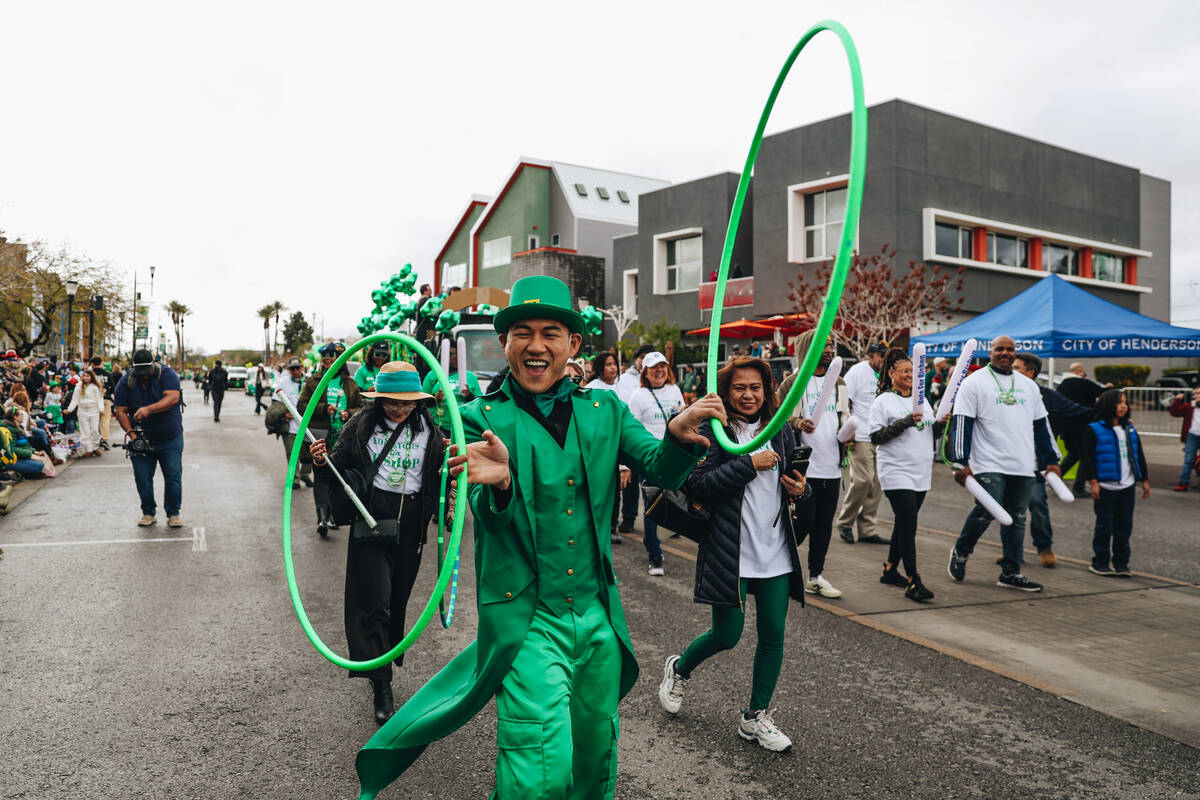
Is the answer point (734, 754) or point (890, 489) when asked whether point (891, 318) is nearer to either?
point (890, 489)

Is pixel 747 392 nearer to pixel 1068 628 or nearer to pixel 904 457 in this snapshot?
pixel 904 457

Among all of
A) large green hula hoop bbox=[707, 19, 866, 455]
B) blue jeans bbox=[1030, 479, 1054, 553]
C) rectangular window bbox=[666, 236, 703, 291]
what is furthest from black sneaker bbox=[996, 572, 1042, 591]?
rectangular window bbox=[666, 236, 703, 291]

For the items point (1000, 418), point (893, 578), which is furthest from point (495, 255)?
point (1000, 418)

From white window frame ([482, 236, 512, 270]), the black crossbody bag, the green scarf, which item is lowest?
the black crossbody bag

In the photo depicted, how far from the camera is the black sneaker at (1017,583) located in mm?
7594

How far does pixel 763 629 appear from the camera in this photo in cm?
439

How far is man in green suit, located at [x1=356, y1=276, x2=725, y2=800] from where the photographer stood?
267 centimetres

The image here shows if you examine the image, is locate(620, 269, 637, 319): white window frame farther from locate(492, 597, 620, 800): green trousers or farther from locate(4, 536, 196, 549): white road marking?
locate(492, 597, 620, 800): green trousers

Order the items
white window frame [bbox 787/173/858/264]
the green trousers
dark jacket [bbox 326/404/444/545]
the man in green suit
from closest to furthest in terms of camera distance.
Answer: the green trousers
the man in green suit
dark jacket [bbox 326/404/444/545]
white window frame [bbox 787/173/858/264]

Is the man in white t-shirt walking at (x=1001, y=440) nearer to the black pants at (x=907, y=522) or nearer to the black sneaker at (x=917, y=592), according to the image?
the black pants at (x=907, y=522)

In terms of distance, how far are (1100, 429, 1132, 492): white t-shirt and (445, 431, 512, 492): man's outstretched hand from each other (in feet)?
23.7

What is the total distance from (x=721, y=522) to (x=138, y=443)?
7.66 meters

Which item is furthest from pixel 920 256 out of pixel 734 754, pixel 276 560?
pixel 734 754

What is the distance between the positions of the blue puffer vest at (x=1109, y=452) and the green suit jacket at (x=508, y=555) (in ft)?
21.8
